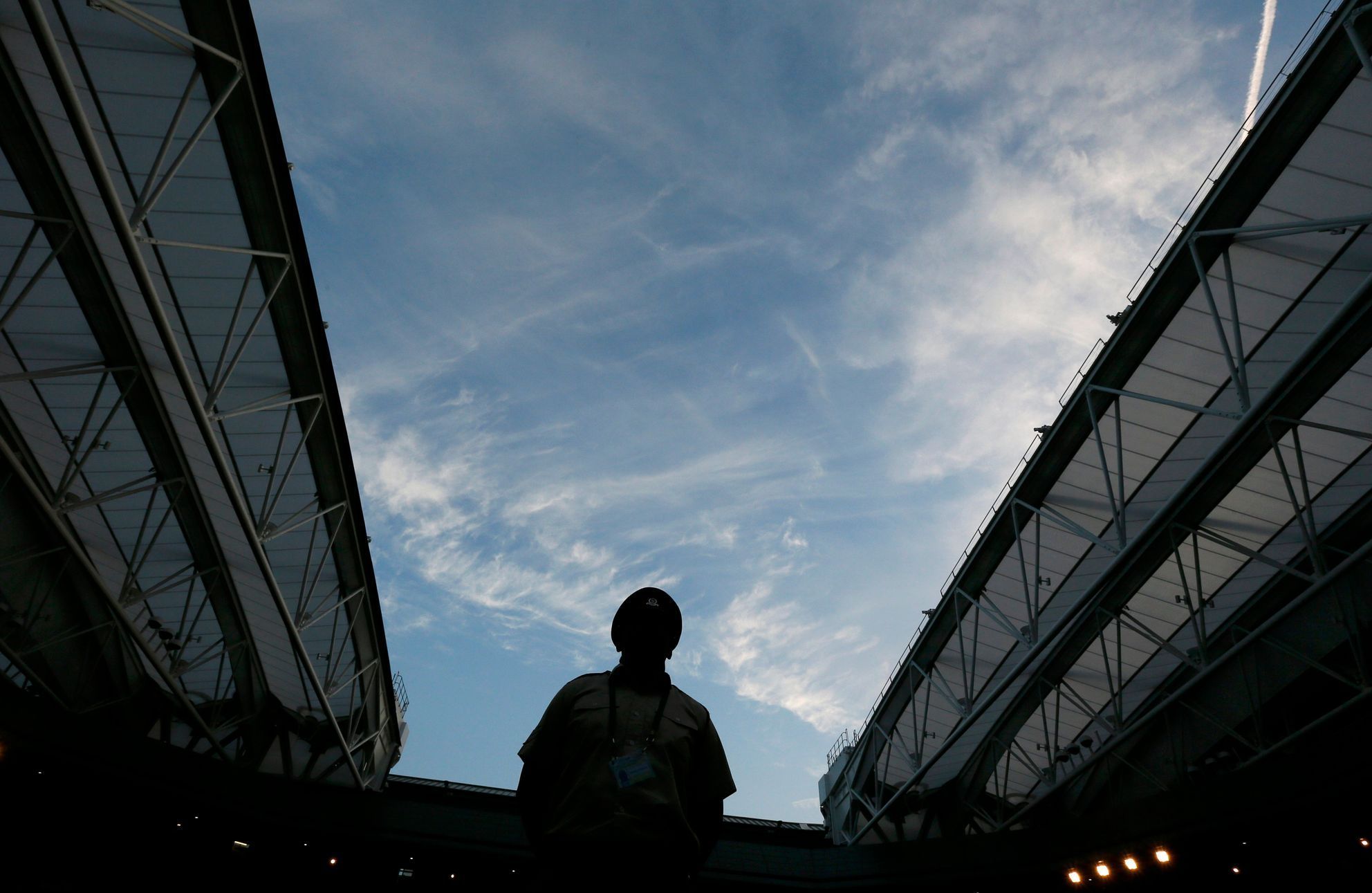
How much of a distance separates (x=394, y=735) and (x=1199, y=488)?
2961 centimetres

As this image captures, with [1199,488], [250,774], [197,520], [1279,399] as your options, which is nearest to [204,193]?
[197,520]

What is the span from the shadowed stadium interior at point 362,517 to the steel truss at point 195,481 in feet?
0.35

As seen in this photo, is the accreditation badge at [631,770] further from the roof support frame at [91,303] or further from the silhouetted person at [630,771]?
the roof support frame at [91,303]

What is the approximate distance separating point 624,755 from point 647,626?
591 millimetres

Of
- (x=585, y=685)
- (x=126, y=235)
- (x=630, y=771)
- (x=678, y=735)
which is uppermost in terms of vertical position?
(x=126, y=235)

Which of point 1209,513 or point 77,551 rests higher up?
point 1209,513

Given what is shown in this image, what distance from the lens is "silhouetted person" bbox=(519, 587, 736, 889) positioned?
2.93m

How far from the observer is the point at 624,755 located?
3.18 m

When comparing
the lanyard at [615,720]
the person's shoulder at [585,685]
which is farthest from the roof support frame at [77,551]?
the lanyard at [615,720]

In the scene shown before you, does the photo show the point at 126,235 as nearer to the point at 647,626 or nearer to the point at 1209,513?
the point at 647,626

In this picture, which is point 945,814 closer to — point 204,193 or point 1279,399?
point 1279,399

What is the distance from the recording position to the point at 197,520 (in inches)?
826

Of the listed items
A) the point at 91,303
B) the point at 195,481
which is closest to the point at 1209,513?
the point at 195,481

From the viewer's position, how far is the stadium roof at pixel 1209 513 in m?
13.6
